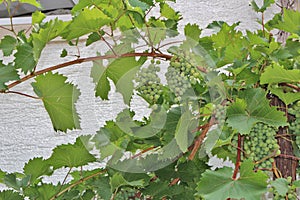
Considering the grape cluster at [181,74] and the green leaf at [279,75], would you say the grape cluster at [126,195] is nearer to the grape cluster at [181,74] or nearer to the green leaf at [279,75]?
the grape cluster at [181,74]

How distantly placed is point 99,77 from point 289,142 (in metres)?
0.34

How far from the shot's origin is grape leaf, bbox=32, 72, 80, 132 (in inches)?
30.9

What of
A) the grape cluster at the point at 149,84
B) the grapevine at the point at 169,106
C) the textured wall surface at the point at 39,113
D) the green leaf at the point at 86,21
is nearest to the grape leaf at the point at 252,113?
the grapevine at the point at 169,106

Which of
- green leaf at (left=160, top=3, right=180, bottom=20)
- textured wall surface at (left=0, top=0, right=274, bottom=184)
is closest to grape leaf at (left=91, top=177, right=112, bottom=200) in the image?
green leaf at (left=160, top=3, right=180, bottom=20)

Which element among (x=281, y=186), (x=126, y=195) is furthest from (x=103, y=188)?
(x=281, y=186)

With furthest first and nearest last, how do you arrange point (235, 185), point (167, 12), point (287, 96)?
1. point (167, 12)
2. point (287, 96)
3. point (235, 185)

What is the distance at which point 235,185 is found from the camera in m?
0.66

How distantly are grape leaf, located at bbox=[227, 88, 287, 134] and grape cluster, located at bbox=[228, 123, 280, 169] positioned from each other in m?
0.04

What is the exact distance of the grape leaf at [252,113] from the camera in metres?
0.68

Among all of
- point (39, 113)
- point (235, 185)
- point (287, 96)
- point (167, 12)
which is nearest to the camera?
point (235, 185)

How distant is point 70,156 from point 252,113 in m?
0.29

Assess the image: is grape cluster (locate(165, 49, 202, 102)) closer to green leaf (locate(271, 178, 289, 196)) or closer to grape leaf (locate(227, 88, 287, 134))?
grape leaf (locate(227, 88, 287, 134))

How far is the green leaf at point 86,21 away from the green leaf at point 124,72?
9 cm

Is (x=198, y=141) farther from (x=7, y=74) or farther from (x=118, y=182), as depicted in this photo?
(x=7, y=74)
